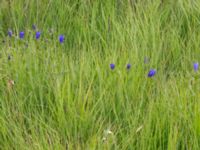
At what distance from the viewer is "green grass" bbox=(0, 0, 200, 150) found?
1881 mm

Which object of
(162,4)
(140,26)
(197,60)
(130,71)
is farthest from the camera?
(162,4)

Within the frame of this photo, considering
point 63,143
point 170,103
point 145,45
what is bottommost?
point 63,143

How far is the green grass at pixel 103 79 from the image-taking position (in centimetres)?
188

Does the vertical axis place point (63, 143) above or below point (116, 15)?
below

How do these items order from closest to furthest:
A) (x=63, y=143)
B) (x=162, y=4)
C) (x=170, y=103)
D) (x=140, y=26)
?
(x=63, y=143), (x=170, y=103), (x=140, y=26), (x=162, y=4)

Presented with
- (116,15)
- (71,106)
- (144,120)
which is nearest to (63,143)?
(71,106)

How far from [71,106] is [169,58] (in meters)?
0.80

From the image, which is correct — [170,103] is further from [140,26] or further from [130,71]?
[140,26]

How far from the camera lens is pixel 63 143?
1.86 metres

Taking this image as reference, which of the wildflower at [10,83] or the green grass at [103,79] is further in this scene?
the wildflower at [10,83]

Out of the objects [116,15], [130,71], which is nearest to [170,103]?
[130,71]

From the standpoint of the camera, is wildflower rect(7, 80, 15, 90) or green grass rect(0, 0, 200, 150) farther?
wildflower rect(7, 80, 15, 90)

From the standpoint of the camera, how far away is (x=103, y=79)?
2.18 metres

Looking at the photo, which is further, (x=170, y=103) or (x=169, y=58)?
(x=169, y=58)
